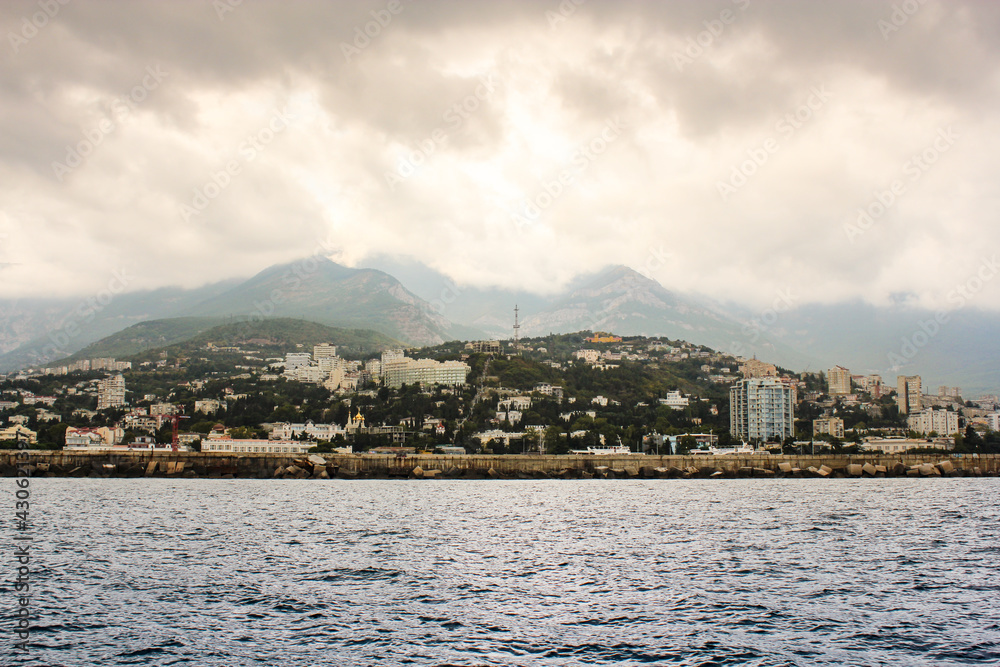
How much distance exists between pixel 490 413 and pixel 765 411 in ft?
155

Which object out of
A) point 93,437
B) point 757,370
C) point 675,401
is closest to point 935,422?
point 757,370

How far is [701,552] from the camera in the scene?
98.2ft

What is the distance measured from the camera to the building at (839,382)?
190 m

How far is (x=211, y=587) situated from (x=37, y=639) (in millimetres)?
6220

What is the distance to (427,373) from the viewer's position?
174 m

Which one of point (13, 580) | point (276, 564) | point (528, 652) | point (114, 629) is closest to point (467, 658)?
point (528, 652)

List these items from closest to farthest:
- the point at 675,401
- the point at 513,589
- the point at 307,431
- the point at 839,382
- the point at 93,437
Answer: the point at 513,589
the point at 93,437
the point at 307,431
the point at 675,401
the point at 839,382

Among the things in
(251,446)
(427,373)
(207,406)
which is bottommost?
(251,446)

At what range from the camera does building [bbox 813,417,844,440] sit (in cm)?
14350

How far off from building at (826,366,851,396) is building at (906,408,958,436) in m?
37.0

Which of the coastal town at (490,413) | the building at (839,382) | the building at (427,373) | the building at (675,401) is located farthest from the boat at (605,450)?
the building at (839,382)

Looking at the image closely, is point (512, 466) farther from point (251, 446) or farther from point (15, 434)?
point (15, 434)

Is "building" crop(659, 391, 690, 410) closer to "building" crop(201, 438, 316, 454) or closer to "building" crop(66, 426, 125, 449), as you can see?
"building" crop(201, 438, 316, 454)

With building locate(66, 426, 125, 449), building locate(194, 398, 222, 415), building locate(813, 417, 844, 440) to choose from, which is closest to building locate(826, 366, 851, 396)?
building locate(813, 417, 844, 440)
